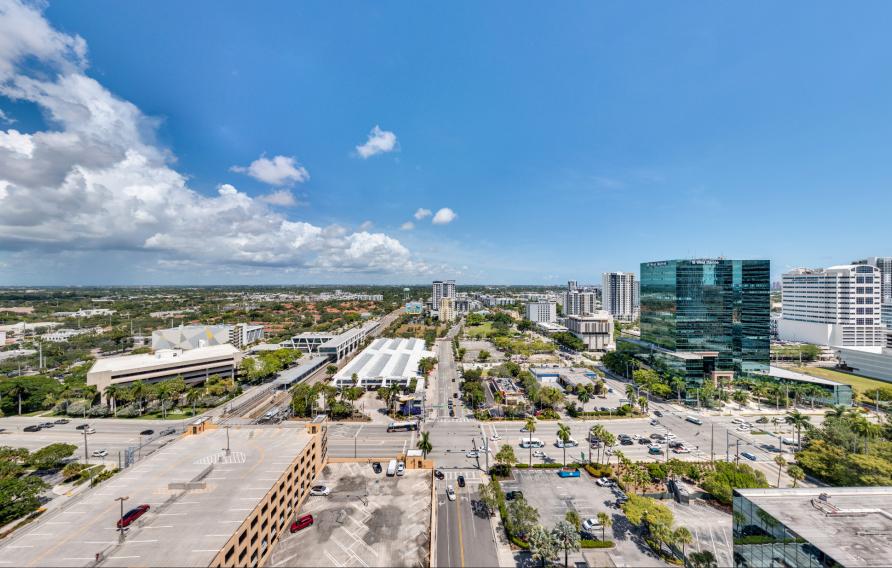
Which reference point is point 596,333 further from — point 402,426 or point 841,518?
point 841,518

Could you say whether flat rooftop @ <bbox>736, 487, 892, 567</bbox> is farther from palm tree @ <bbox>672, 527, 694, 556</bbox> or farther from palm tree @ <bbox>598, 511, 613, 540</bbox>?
palm tree @ <bbox>598, 511, 613, 540</bbox>

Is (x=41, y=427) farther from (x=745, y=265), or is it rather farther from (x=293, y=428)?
(x=745, y=265)

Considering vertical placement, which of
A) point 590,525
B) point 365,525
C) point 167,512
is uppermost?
point 167,512

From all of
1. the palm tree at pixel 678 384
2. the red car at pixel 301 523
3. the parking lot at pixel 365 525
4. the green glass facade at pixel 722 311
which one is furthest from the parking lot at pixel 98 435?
the green glass facade at pixel 722 311

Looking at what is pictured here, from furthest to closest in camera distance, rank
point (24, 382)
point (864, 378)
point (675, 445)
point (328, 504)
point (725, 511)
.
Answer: point (864, 378)
point (24, 382)
point (675, 445)
point (725, 511)
point (328, 504)

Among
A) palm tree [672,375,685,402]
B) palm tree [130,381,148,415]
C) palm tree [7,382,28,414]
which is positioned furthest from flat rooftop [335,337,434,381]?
palm tree [672,375,685,402]

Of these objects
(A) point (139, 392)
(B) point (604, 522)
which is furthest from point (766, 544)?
(A) point (139, 392)

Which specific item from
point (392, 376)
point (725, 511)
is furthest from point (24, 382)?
point (725, 511)
